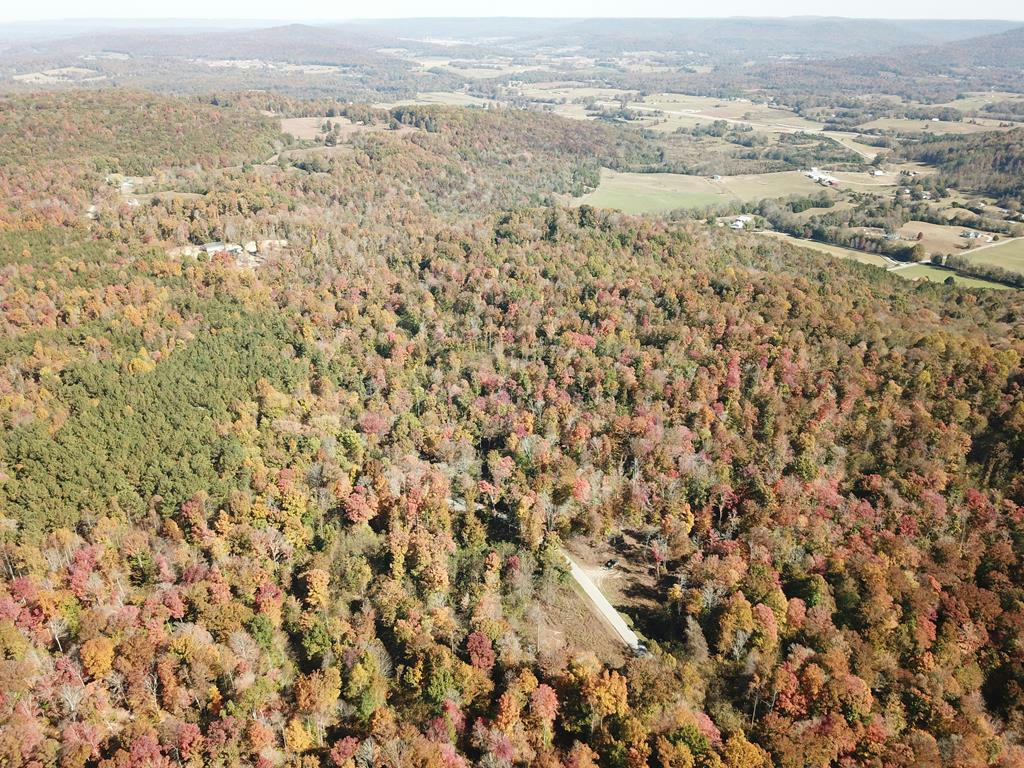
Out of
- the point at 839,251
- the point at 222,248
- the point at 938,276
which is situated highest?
the point at 222,248

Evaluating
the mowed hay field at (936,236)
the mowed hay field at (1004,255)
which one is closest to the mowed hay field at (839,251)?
the mowed hay field at (936,236)

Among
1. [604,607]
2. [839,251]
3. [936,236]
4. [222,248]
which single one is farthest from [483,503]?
[936,236]

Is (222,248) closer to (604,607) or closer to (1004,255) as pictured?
(604,607)

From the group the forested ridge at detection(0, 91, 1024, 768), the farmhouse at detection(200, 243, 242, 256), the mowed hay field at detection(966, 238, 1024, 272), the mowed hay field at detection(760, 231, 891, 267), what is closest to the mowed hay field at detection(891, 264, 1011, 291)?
the mowed hay field at detection(760, 231, 891, 267)

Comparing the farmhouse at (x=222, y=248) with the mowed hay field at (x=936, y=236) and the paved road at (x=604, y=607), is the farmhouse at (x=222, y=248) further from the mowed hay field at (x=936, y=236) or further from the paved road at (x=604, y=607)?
the mowed hay field at (x=936, y=236)

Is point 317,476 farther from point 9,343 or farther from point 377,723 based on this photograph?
point 9,343

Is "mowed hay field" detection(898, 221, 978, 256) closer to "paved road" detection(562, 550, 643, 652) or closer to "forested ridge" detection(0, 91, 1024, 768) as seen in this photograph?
"forested ridge" detection(0, 91, 1024, 768)
